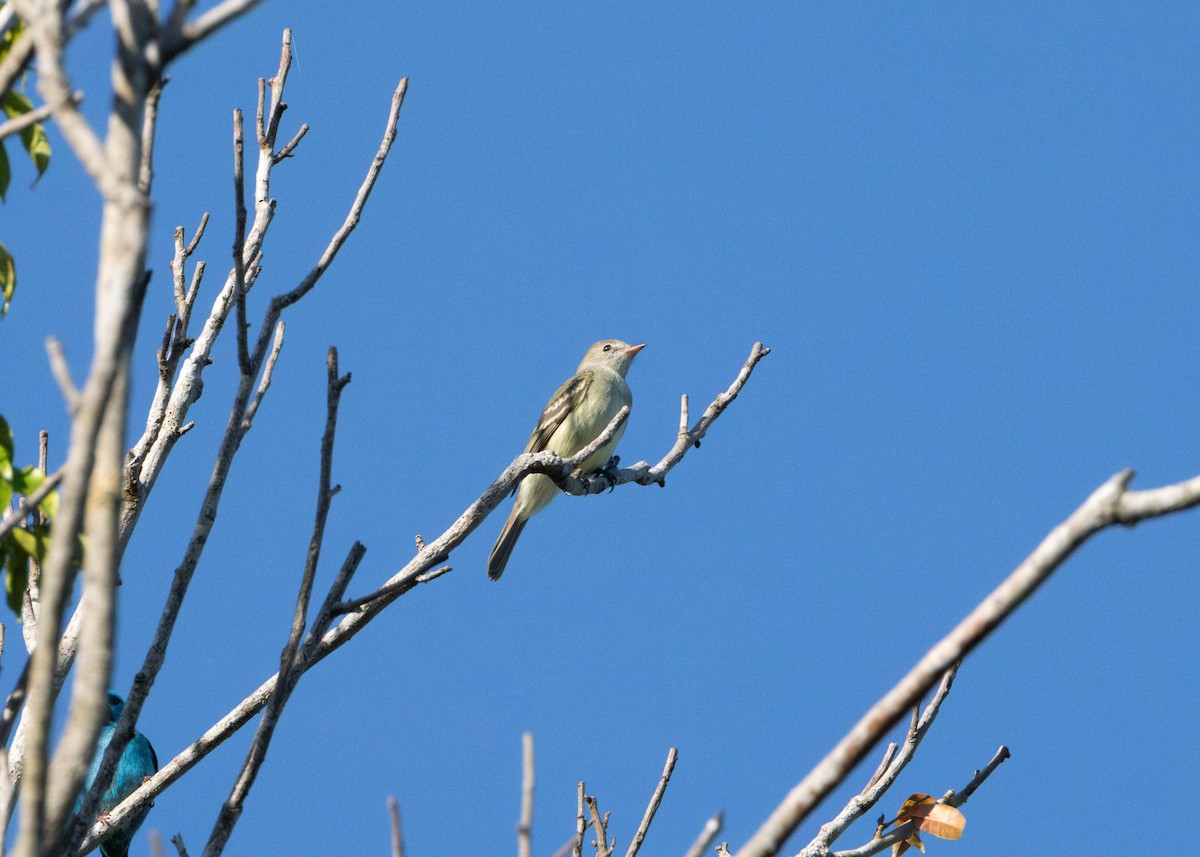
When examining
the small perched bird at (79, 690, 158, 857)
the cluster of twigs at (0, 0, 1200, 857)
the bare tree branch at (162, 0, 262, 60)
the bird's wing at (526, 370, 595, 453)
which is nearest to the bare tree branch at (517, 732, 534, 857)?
the cluster of twigs at (0, 0, 1200, 857)

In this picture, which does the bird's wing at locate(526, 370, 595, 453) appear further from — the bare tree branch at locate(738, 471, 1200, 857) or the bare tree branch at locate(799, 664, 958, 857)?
the bare tree branch at locate(738, 471, 1200, 857)

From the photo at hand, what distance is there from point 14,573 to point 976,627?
8.14ft

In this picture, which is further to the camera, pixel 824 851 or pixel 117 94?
pixel 824 851

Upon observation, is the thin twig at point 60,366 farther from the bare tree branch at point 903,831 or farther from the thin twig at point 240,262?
the bare tree branch at point 903,831

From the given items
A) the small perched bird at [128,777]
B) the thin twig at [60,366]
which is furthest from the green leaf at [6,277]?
the small perched bird at [128,777]

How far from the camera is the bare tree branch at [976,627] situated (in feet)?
7.53

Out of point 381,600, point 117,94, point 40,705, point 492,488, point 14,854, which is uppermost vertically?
point 492,488

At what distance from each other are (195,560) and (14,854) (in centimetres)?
209

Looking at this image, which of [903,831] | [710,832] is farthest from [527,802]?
[903,831]

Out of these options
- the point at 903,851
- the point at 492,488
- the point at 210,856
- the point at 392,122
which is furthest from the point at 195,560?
the point at 903,851

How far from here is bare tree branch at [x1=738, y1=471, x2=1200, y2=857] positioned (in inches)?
90.4

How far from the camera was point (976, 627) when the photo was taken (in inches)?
91.2

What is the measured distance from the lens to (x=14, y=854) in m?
2.21

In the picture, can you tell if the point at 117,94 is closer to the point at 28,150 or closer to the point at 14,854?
the point at 14,854
